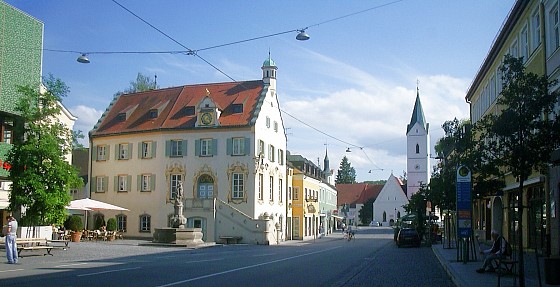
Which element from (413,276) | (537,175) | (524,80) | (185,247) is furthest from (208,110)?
(524,80)

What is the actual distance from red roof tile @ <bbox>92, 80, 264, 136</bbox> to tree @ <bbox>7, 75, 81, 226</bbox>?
911 inches

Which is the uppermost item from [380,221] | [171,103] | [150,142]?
[171,103]

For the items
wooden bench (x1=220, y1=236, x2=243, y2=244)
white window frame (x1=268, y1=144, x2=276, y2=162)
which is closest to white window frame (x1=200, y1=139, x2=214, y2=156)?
white window frame (x1=268, y1=144, x2=276, y2=162)

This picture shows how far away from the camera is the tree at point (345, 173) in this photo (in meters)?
184

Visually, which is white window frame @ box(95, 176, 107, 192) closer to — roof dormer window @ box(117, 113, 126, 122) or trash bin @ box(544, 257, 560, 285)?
roof dormer window @ box(117, 113, 126, 122)

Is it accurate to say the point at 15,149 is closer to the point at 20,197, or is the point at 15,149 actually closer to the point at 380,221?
the point at 20,197

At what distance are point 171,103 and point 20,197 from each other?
98.8ft

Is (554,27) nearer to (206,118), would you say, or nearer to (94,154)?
(206,118)

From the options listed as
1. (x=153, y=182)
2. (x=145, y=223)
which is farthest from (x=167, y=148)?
(x=145, y=223)

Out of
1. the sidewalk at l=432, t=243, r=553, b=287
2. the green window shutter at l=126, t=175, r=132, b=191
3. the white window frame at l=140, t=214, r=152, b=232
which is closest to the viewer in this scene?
the sidewalk at l=432, t=243, r=553, b=287

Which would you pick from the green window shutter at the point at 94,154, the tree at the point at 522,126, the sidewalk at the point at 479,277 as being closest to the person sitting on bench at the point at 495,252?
the sidewalk at the point at 479,277

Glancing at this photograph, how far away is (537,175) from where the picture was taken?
27.2 meters

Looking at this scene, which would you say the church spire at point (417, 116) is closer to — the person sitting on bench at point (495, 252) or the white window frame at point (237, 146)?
the white window frame at point (237, 146)

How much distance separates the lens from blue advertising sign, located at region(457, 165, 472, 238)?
22344mm
